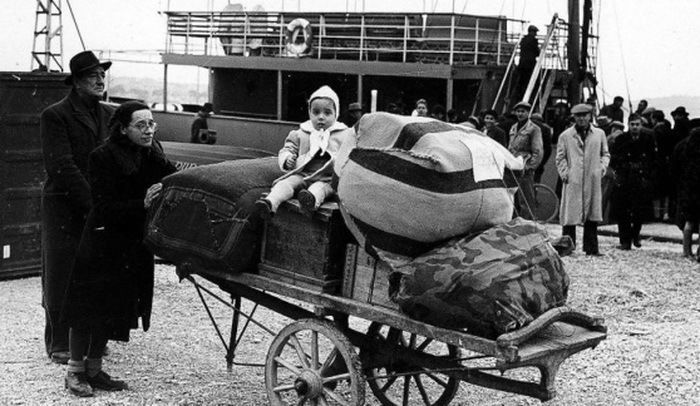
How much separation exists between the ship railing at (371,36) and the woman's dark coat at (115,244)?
12.3 meters

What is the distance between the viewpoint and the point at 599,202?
38.6ft

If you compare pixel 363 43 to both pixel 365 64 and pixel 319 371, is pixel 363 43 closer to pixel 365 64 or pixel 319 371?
pixel 365 64

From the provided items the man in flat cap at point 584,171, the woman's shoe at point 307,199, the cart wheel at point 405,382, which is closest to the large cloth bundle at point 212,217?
the woman's shoe at point 307,199

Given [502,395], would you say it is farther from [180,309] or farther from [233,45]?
[233,45]

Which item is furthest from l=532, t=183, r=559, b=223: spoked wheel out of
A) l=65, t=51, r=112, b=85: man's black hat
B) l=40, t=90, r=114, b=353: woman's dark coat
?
l=65, t=51, r=112, b=85: man's black hat

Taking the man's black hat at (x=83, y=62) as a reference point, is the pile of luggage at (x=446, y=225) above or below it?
below

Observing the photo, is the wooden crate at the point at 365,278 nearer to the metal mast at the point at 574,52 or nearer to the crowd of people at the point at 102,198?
the crowd of people at the point at 102,198

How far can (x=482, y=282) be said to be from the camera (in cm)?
424

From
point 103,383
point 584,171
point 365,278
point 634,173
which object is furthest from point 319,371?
point 634,173

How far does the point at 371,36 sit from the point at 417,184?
16162mm

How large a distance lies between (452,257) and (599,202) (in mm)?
7843

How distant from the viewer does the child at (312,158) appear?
498cm

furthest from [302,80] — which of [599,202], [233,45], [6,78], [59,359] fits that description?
[59,359]

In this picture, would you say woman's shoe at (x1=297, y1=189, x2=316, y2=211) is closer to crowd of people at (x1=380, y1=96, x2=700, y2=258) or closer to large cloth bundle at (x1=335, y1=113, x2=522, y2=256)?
large cloth bundle at (x1=335, y1=113, x2=522, y2=256)
